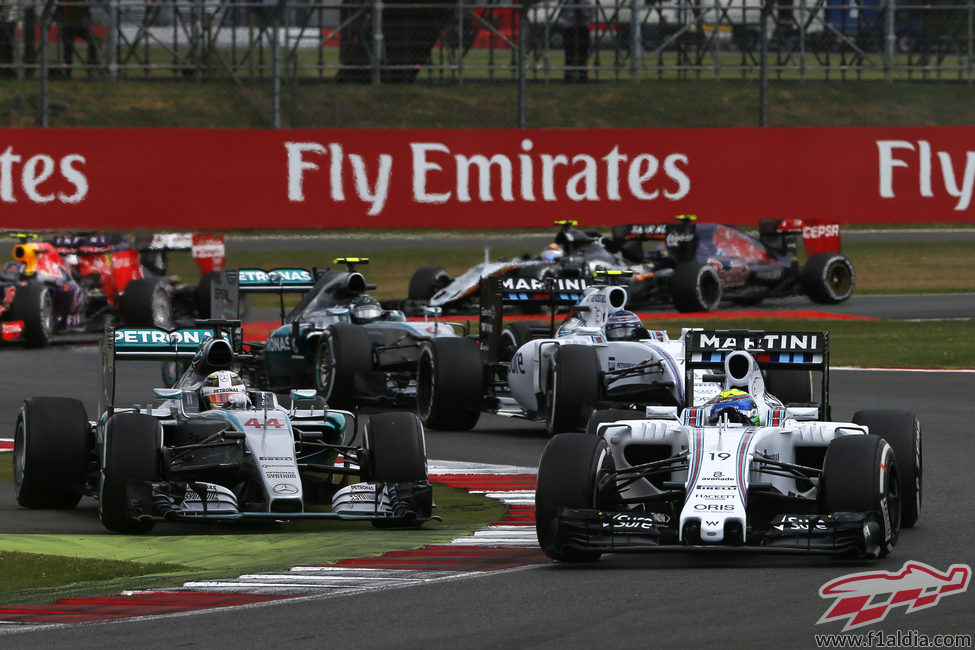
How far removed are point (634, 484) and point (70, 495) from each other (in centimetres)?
396

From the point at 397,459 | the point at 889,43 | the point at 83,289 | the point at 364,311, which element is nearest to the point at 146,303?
the point at 83,289

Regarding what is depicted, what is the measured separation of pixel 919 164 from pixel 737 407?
2113 centimetres

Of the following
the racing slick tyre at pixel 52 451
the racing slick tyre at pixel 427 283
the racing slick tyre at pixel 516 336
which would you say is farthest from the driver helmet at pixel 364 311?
the racing slick tyre at pixel 52 451

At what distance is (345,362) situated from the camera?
18.5m

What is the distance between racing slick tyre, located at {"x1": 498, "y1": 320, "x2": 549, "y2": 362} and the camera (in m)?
17.8

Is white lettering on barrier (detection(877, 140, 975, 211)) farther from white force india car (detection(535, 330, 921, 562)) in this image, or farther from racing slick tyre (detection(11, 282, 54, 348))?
white force india car (detection(535, 330, 921, 562))

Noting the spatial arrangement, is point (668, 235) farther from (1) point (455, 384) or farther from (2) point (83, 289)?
(1) point (455, 384)

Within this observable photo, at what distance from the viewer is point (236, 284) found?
17.0 metres

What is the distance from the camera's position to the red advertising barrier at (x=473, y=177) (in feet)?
96.2

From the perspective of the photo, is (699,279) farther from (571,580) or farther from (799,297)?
(571,580)

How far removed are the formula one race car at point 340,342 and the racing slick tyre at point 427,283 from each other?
5675 millimetres

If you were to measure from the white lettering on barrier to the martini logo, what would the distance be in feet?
71.4

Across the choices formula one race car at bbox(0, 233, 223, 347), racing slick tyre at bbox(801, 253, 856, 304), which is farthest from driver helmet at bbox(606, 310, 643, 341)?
racing slick tyre at bbox(801, 253, 856, 304)

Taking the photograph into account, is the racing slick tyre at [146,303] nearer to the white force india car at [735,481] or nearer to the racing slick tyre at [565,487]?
the white force india car at [735,481]
